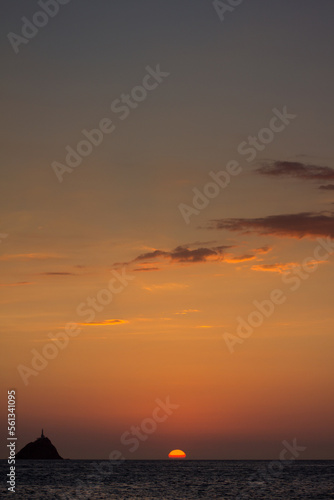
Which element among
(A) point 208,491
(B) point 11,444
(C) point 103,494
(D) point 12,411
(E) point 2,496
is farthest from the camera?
(A) point 208,491

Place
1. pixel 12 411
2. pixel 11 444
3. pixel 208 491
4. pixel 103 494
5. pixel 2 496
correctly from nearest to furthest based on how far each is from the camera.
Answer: pixel 12 411 → pixel 11 444 → pixel 2 496 → pixel 103 494 → pixel 208 491

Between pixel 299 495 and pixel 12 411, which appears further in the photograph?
pixel 299 495

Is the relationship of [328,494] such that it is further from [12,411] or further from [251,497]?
[12,411]

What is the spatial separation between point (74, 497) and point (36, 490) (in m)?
15.1

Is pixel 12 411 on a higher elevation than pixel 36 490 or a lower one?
higher

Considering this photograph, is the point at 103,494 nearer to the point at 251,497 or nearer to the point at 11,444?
the point at 251,497

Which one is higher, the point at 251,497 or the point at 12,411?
the point at 12,411

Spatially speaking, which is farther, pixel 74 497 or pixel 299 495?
pixel 299 495

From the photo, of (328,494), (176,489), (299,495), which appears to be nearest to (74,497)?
(176,489)

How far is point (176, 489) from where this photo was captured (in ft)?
331

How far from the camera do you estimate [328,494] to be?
304ft

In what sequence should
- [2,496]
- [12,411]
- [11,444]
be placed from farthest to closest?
[2,496] < [11,444] < [12,411]

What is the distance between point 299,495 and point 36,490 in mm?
40334

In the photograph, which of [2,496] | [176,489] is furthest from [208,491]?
[2,496]
